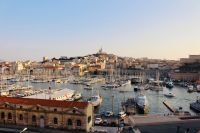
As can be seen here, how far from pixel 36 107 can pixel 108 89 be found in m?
39.1

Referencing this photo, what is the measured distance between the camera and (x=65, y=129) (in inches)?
963

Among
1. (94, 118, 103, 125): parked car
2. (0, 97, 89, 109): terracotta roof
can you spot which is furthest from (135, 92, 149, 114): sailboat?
(0, 97, 89, 109): terracotta roof

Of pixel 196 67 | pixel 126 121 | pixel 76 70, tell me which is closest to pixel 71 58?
pixel 76 70

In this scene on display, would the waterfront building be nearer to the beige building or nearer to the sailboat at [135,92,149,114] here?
the sailboat at [135,92,149,114]

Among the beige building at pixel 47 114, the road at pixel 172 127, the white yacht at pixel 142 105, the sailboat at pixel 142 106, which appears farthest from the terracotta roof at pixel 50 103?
the white yacht at pixel 142 105

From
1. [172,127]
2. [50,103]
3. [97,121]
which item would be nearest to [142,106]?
[97,121]

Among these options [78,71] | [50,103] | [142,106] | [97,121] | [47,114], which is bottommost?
[142,106]

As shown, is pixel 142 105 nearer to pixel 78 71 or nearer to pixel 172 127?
pixel 172 127

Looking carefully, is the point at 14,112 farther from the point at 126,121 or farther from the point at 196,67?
the point at 196,67

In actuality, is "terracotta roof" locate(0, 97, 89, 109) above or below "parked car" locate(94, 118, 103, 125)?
above

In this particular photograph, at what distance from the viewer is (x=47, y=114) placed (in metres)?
25.0

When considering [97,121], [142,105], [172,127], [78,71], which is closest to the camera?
[172,127]

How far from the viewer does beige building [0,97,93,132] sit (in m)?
24.3

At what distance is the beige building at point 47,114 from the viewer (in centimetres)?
2431
